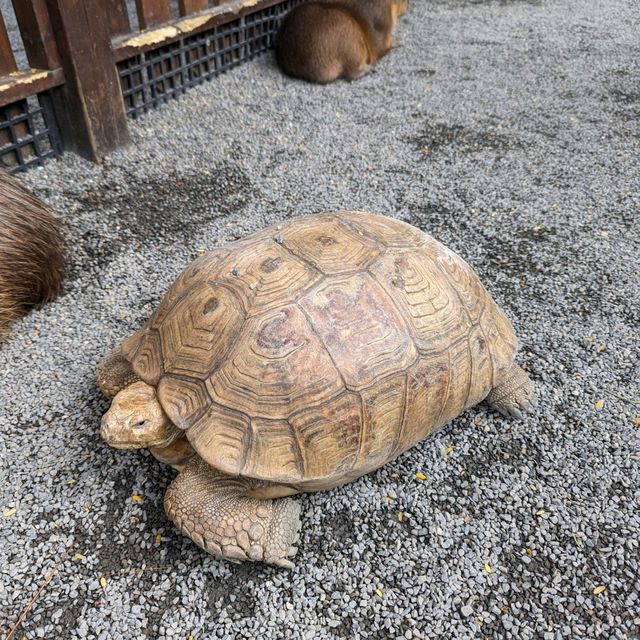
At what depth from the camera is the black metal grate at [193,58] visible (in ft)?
15.2

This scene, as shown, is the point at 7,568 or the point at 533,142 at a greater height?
the point at 533,142

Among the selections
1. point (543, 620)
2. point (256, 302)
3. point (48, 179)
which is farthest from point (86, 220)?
point (543, 620)

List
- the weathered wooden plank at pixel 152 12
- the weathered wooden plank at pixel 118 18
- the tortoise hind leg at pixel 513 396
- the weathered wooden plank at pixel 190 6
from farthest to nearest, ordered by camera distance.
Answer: the weathered wooden plank at pixel 190 6 < the weathered wooden plank at pixel 152 12 < the weathered wooden plank at pixel 118 18 < the tortoise hind leg at pixel 513 396

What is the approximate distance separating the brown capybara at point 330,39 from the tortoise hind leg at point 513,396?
430 centimetres

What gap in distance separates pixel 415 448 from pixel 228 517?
875 mm

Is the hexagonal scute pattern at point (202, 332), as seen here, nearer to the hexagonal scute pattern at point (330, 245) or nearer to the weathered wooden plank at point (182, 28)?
the hexagonal scute pattern at point (330, 245)

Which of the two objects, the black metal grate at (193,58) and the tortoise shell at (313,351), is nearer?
the tortoise shell at (313,351)

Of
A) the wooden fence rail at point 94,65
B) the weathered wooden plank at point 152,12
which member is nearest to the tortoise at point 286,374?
the wooden fence rail at point 94,65

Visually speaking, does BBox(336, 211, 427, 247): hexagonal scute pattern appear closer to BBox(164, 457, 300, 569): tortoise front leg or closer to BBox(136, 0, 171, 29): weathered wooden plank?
BBox(164, 457, 300, 569): tortoise front leg

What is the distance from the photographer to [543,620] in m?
1.80

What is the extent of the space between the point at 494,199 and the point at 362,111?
193 cm

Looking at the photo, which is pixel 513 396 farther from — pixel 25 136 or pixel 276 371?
pixel 25 136

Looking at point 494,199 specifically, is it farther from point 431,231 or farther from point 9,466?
point 9,466

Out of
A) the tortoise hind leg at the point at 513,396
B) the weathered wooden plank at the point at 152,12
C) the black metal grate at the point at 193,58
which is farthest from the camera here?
the black metal grate at the point at 193,58
